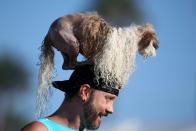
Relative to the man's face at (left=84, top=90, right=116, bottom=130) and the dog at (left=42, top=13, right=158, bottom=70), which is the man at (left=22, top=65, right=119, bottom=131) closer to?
the man's face at (left=84, top=90, right=116, bottom=130)

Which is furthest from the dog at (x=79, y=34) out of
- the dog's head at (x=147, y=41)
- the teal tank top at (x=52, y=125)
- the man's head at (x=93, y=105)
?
the teal tank top at (x=52, y=125)

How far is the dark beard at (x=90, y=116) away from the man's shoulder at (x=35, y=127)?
0.29 m

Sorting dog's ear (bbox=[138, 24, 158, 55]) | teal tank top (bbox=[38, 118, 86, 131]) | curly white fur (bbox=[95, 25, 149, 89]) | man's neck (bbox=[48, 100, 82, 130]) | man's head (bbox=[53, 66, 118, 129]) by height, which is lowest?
teal tank top (bbox=[38, 118, 86, 131])

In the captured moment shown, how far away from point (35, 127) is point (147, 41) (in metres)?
0.94

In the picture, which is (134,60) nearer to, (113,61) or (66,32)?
Result: (113,61)

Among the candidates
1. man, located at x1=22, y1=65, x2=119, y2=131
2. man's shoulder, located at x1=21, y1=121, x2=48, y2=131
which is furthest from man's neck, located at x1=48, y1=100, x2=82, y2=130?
man's shoulder, located at x1=21, y1=121, x2=48, y2=131

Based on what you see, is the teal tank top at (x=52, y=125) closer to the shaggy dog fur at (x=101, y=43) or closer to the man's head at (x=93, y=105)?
the man's head at (x=93, y=105)

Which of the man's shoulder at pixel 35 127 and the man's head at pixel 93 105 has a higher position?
the man's head at pixel 93 105

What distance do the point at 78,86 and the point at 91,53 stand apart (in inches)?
9.9

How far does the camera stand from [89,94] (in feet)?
15.8

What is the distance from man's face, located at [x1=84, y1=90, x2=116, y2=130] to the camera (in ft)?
15.6

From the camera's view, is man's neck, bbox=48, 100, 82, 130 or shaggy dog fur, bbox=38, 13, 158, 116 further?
man's neck, bbox=48, 100, 82, 130

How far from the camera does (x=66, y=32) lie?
4602mm

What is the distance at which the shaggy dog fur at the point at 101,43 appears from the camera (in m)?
4.63
